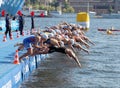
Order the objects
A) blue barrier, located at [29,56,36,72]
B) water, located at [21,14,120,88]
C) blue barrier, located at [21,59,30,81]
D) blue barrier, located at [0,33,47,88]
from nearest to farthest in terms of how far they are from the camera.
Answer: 1. blue barrier, located at [0,33,47,88]
2. blue barrier, located at [21,59,30,81]
3. water, located at [21,14,120,88]
4. blue barrier, located at [29,56,36,72]

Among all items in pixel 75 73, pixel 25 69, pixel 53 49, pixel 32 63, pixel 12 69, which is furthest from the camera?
pixel 75 73

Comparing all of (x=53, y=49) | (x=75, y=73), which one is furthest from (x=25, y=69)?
(x=75, y=73)

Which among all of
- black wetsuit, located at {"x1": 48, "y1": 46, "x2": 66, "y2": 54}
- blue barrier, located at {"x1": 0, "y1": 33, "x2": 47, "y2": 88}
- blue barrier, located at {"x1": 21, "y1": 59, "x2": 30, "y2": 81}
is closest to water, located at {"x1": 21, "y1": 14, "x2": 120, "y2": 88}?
blue barrier, located at {"x1": 21, "y1": 59, "x2": 30, "y2": 81}

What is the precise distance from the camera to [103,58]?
28.1 m

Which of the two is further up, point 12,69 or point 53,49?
point 53,49

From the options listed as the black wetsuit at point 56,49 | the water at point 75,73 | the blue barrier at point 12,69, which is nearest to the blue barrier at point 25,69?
the blue barrier at point 12,69

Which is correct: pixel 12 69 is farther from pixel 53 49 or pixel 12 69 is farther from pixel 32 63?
A: pixel 32 63

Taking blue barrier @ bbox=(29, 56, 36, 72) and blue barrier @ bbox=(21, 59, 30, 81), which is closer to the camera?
blue barrier @ bbox=(21, 59, 30, 81)

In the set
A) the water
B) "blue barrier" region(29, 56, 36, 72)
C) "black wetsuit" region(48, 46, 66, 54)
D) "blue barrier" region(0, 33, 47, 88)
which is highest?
"black wetsuit" region(48, 46, 66, 54)

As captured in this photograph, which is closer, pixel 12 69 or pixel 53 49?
pixel 12 69

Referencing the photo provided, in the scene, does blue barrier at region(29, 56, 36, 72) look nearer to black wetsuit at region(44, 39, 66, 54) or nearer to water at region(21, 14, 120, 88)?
water at region(21, 14, 120, 88)

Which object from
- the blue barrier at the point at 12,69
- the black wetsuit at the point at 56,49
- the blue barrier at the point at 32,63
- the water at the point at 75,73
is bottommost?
the water at the point at 75,73

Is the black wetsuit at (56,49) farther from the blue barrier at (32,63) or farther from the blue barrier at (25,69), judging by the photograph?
the blue barrier at (32,63)

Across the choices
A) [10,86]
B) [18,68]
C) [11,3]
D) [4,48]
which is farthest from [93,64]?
[11,3]
